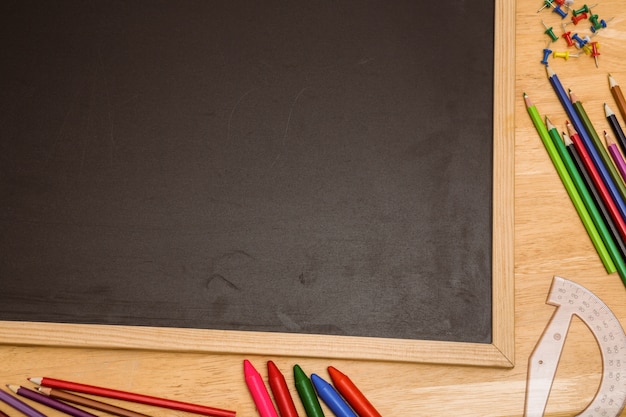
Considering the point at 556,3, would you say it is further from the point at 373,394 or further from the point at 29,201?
the point at 29,201

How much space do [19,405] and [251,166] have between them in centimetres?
38

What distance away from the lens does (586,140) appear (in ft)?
2.35

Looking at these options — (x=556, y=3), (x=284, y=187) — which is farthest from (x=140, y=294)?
(x=556, y=3)

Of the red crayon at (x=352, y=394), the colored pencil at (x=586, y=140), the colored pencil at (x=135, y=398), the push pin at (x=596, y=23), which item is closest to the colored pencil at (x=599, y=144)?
the colored pencil at (x=586, y=140)

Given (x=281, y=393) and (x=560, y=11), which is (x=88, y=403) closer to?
(x=281, y=393)

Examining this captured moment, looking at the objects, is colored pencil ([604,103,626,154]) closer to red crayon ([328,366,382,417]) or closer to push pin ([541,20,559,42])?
push pin ([541,20,559,42])

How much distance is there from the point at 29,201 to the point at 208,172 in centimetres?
22

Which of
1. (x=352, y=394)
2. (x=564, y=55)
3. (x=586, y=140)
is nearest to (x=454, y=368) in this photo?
(x=352, y=394)

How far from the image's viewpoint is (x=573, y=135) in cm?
72

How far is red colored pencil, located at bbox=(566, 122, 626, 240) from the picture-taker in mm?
690

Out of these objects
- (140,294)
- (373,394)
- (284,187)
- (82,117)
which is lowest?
(373,394)

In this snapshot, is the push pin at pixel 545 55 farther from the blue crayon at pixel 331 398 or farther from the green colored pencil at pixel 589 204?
the blue crayon at pixel 331 398

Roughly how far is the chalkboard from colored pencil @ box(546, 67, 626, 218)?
0.29ft

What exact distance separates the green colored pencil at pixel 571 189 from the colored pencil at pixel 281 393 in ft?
1.35
